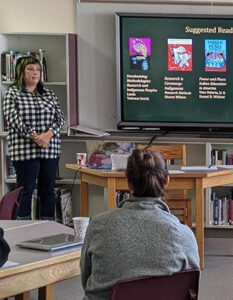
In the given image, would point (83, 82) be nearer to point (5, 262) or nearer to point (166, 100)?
point (166, 100)

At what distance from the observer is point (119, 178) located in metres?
4.20

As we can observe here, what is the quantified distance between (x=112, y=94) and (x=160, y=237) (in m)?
3.80

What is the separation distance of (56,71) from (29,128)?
101 centimetres

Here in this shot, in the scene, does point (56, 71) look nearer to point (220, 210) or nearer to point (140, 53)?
point (140, 53)

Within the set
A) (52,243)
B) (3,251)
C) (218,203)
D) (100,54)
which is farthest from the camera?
(100,54)

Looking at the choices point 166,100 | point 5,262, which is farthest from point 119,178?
point 5,262

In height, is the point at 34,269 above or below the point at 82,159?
below

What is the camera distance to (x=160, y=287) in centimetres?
175

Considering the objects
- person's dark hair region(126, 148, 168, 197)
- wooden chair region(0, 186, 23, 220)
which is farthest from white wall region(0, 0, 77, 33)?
person's dark hair region(126, 148, 168, 197)

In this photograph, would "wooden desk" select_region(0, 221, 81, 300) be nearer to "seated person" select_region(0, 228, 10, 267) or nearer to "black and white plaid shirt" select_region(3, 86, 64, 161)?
"seated person" select_region(0, 228, 10, 267)

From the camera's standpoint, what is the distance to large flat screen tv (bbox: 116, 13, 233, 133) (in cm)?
534

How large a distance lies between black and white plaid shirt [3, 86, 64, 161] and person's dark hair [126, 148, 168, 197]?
288cm

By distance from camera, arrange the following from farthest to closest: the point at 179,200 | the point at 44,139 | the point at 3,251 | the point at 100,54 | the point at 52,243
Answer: the point at 100,54, the point at 44,139, the point at 179,200, the point at 52,243, the point at 3,251

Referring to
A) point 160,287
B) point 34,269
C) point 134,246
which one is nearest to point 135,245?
point 134,246
